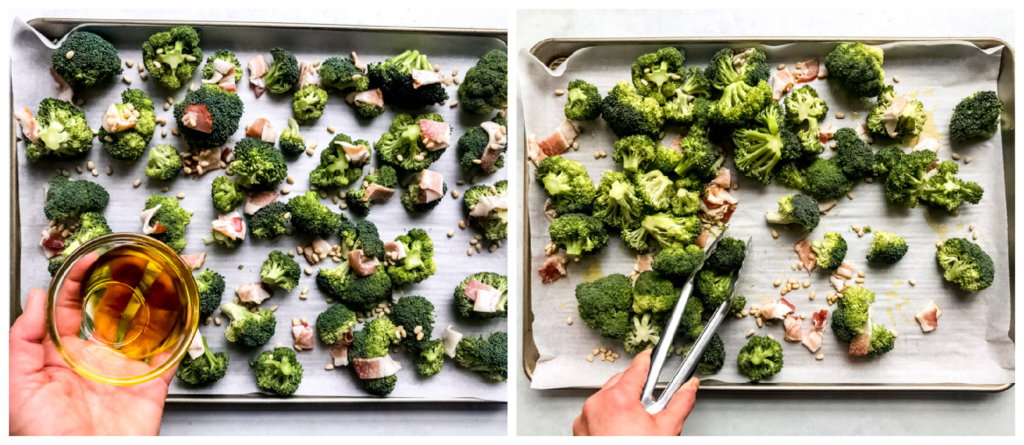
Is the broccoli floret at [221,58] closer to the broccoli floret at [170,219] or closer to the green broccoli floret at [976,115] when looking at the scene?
the broccoli floret at [170,219]

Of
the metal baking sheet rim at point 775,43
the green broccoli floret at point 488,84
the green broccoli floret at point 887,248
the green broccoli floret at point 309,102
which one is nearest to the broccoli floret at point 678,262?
the metal baking sheet rim at point 775,43

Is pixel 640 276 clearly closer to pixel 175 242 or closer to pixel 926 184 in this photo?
pixel 926 184

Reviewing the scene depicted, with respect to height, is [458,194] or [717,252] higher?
[458,194]

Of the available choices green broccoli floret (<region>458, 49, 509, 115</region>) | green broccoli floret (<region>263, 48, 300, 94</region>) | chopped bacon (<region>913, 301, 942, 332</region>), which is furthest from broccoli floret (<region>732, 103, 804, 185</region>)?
green broccoli floret (<region>263, 48, 300, 94</region>)

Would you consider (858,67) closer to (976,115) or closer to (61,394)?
(976,115)

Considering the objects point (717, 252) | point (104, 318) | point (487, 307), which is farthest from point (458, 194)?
point (104, 318)

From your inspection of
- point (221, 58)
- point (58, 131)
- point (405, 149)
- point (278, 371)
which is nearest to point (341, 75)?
point (405, 149)
